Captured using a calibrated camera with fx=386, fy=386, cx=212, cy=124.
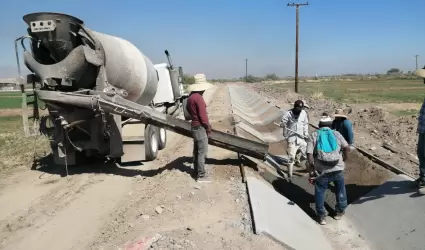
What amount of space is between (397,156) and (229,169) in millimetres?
4530

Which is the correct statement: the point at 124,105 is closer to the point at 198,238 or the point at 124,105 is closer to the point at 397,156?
the point at 198,238

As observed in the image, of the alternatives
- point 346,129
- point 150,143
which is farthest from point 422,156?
point 150,143

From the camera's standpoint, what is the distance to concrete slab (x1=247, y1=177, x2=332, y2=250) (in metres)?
5.40

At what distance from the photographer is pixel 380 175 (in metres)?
8.30

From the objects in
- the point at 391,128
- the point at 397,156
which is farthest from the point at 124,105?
the point at 391,128

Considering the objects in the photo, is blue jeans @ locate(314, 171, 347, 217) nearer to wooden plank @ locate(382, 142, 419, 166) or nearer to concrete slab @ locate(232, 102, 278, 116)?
wooden plank @ locate(382, 142, 419, 166)

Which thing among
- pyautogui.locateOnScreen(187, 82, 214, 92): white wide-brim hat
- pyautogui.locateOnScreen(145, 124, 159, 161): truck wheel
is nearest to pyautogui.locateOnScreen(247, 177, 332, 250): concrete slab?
pyautogui.locateOnScreen(187, 82, 214, 92): white wide-brim hat

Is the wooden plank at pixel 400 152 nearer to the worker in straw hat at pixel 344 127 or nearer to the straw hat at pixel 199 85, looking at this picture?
the worker in straw hat at pixel 344 127

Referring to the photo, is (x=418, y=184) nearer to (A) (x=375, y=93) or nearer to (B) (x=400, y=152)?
(B) (x=400, y=152)

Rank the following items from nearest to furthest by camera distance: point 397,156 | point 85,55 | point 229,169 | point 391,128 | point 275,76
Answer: point 85,55 < point 229,169 < point 397,156 < point 391,128 < point 275,76

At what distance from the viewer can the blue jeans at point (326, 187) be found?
6.46 meters

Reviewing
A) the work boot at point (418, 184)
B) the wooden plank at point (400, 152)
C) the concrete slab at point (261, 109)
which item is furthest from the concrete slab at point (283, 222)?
the concrete slab at point (261, 109)

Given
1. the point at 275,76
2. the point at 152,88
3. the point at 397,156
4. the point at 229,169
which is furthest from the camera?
the point at 275,76

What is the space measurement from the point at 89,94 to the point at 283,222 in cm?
476
